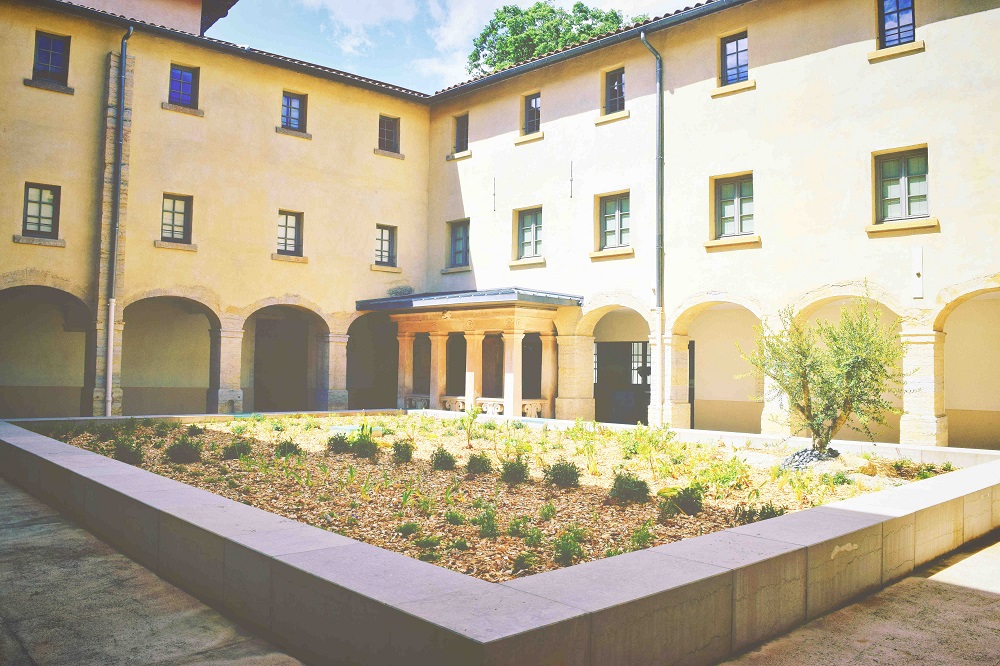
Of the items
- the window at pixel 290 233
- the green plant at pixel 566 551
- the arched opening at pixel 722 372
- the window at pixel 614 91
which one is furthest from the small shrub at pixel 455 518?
the window at pixel 290 233

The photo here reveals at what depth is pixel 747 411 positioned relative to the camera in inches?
702

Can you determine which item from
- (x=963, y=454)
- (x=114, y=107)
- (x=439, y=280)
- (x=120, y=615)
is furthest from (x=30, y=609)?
(x=439, y=280)

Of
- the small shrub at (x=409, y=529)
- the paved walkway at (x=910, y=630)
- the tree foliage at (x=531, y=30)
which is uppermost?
the tree foliage at (x=531, y=30)

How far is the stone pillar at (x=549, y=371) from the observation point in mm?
18938

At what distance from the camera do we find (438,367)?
20203 mm

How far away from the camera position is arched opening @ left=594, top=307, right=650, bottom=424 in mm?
19875

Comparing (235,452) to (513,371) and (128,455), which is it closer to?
(128,455)

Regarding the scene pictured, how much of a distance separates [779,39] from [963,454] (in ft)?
29.6

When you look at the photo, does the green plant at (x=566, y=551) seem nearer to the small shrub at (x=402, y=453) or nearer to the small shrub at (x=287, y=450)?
the small shrub at (x=402, y=453)

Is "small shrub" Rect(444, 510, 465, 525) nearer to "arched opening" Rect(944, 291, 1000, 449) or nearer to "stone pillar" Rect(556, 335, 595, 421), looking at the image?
"stone pillar" Rect(556, 335, 595, 421)

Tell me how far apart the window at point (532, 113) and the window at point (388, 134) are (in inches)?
160

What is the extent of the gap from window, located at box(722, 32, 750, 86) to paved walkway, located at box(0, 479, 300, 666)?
14842 mm

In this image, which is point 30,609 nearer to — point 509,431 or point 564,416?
point 509,431

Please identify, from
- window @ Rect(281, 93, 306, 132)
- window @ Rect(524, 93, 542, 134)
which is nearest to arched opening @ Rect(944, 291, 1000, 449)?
window @ Rect(524, 93, 542, 134)
